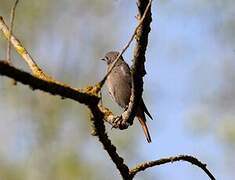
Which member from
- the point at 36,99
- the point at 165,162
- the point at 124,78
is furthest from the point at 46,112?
the point at 165,162

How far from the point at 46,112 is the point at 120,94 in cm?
858

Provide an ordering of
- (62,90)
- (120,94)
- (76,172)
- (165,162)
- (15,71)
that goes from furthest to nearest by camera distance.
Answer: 1. (76,172)
2. (120,94)
3. (165,162)
4. (62,90)
5. (15,71)

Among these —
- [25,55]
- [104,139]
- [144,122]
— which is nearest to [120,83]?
[144,122]

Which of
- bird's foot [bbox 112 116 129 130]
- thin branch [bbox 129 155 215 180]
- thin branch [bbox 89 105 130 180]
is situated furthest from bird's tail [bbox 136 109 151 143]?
thin branch [bbox 89 105 130 180]

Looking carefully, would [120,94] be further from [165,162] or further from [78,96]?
[78,96]

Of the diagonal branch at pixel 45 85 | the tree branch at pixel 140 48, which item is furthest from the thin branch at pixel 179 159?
the diagonal branch at pixel 45 85

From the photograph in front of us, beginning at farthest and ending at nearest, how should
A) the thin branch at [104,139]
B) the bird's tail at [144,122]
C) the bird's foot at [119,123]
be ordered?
the bird's tail at [144,122] → the bird's foot at [119,123] → the thin branch at [104,139]

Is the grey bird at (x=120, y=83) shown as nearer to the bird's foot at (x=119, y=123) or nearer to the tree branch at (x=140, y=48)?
the bird's foot at (x=119, y=123)

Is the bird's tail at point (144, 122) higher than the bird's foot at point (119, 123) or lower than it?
lower

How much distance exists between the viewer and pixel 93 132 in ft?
6.79

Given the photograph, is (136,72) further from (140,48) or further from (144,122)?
(144,122)

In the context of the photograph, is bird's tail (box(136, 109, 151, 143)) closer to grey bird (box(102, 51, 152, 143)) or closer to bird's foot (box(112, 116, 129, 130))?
grey bird (box(102, 51, 152, 143))

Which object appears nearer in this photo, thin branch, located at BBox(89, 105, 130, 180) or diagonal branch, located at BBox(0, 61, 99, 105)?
diagonal branch, located at BBox(0, 61, 99, 105)

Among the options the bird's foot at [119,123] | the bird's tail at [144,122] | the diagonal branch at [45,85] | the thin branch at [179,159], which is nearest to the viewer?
the diagonal branch at [45,85]
